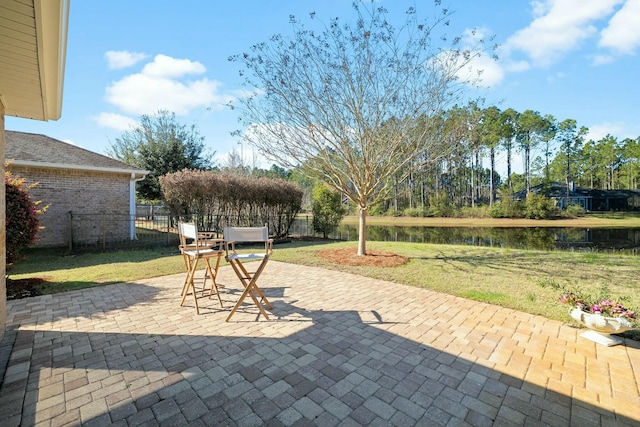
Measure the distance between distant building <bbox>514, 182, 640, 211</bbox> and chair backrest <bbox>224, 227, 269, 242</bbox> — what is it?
41.2 metres

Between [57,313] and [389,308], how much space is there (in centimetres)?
457

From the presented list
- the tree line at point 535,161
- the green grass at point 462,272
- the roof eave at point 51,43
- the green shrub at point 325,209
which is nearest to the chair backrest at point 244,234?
the roof eave at point 51,43

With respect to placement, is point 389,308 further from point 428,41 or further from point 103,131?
point 103,131

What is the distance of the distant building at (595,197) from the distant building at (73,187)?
40937 millimetres

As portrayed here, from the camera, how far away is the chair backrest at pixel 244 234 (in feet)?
11.7

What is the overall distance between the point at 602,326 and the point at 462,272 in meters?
3.48

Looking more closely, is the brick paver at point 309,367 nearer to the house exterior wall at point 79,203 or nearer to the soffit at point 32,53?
the soffit at point 32,53

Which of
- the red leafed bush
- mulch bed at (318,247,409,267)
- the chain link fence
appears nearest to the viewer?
the red leafed bush

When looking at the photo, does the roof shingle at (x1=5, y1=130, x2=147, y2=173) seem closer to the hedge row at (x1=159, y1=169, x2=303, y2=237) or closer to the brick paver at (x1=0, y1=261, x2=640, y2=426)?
the hedge row at (x1=159, y1=169, x2=303, y2=237)

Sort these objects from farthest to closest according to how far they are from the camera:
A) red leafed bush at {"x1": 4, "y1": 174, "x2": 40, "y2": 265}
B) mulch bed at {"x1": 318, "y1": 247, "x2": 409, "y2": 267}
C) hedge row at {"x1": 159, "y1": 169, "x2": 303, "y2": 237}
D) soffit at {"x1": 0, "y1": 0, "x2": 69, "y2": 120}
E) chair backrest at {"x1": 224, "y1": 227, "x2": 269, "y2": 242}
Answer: hedge row at {"x1": 159, "y1": 169, "x2": 303, "y2": 237} < mulch bed at {"x1": 318, "y1": 247, "x2": 409, "y2": 267} < red leafed bush at {"x1": 4, "y1": 174, "x2": 40, "y2": 265} < chair backrest at {"x1": 224, "y1": 227, "x2": 269, "y2": 242} < soffit at {"x1": 0, "y1": 0, "x2": 69, "y2": 120}

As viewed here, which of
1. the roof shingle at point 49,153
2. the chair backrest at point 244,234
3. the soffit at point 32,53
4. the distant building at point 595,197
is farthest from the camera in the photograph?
the distant building at point 595,197

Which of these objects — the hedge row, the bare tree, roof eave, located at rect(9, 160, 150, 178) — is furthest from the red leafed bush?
the bare tree

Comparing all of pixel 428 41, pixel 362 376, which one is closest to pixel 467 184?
pixel 428 41

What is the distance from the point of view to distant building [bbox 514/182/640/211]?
3612 cm
